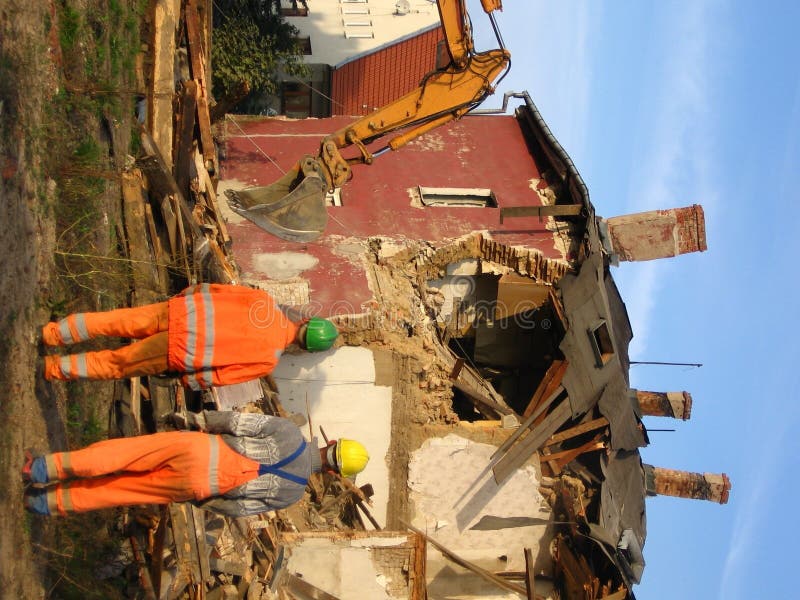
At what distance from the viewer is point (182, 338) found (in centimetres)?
498

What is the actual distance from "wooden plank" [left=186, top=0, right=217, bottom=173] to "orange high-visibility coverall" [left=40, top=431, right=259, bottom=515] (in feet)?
19.9

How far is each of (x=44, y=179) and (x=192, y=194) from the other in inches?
158

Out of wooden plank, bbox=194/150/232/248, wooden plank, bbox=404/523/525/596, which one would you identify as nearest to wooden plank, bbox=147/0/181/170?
wooden plank, bbox=194/150/232/248

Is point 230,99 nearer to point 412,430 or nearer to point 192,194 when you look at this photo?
point 192,194

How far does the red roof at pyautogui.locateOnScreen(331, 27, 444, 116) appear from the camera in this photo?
20.3 meters

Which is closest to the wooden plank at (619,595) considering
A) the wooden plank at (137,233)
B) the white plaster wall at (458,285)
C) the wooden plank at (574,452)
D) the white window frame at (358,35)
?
the wooden plank at (574,452)

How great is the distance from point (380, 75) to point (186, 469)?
17.2m

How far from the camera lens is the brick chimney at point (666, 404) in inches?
524

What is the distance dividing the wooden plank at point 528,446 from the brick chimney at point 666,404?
4.05 metres

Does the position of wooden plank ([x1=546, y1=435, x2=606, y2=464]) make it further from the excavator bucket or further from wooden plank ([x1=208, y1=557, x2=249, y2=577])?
wooden plank ([x1=208, y1=557, x2=249, y2=577])

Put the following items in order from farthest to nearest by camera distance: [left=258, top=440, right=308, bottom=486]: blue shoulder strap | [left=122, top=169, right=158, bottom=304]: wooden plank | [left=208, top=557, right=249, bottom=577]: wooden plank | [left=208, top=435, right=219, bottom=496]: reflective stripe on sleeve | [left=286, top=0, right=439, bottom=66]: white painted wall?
1. [left=286, top=0, right=439, bottom=66]: white painted wall
2. [left=208, top=557, right=249, bottom=577]: wooden plank
3. [left=122, top=169, right=158, bottom=304]: wooden plank
4. [left=258, top=440, right=308, bottom=486]: blue shoulder strap
5. [left=208, top=435, right=219, bottom=496]: reflective stripe on sleeve

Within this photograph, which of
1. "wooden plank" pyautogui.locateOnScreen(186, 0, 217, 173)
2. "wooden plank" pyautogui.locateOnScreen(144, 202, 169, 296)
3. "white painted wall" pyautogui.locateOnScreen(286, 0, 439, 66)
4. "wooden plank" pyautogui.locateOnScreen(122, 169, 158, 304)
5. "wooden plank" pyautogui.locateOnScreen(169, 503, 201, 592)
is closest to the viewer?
"wooden plank" pyautogui.locateOnScreen(169, 503, 201, 592)

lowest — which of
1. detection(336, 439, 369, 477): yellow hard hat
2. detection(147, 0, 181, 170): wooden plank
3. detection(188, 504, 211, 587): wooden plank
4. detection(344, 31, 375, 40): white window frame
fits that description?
detection(188, 504, 211, 587): wooden plank

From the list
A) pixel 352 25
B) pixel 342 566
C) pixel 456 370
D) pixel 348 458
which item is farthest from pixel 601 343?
pixel 352 25
